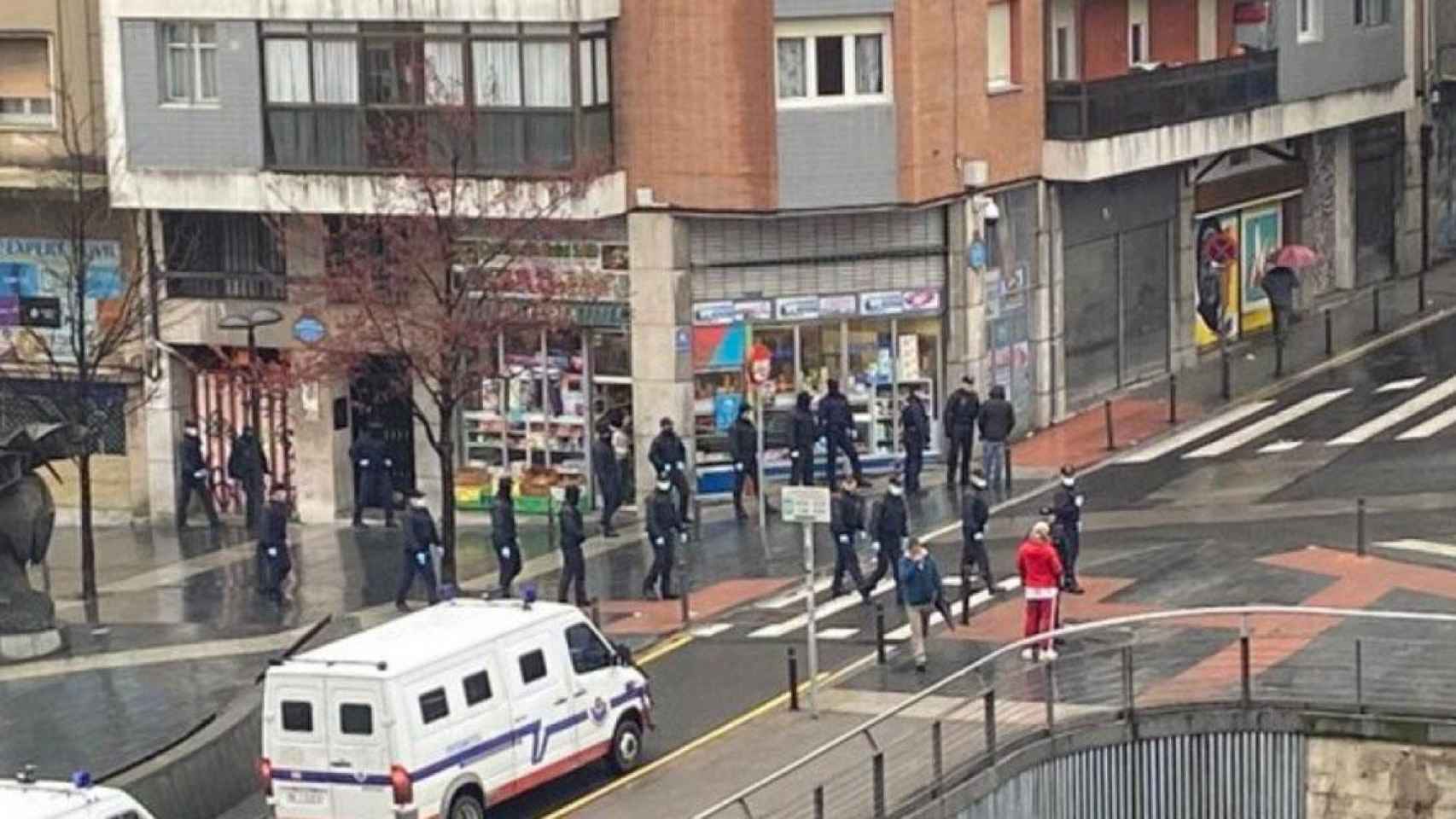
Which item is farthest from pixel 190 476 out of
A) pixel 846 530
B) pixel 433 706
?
pixel 433 706

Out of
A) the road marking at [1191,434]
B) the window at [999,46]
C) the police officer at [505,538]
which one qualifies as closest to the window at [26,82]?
the police officer at [505,538]

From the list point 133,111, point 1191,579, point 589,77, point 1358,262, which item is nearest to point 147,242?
point 133,111

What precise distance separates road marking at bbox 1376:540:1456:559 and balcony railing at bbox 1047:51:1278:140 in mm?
12278

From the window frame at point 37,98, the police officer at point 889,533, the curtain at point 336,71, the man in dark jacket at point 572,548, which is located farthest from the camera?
the window frame at point 37,98

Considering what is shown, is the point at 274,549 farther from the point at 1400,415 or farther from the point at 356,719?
the point at 1400,415

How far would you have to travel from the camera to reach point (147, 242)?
1885 inches

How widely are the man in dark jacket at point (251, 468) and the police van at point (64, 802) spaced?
64.0ft

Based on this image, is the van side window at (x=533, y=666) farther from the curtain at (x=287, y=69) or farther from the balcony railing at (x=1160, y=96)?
the balcony railing at (x=1160, y=96)

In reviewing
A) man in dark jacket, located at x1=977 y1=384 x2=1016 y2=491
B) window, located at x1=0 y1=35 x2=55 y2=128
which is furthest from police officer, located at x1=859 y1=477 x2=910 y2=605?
window, located at x1=0 y1=35 x2=55 y2=128

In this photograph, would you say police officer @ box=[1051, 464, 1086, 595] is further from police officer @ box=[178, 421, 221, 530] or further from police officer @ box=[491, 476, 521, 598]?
police officer @ box=[178, 421, 221, 530]

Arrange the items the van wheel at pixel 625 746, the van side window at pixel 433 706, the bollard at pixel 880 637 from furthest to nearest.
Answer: the bollard at pixel 880 637 < the van wheel at pixel 625 746 < the van side window at pixel 433 706

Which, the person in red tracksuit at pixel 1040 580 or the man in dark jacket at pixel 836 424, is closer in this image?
the person in red tracksuit at pixel 1040 580

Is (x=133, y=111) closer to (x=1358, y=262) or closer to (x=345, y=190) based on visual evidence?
(x=345, y=190)

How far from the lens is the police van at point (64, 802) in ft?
85.5
